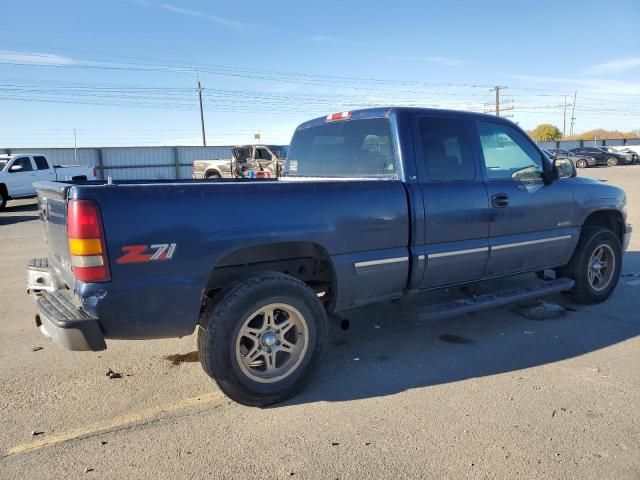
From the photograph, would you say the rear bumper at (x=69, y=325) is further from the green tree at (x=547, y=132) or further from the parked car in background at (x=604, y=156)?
the green tree at (x=547, y=132)

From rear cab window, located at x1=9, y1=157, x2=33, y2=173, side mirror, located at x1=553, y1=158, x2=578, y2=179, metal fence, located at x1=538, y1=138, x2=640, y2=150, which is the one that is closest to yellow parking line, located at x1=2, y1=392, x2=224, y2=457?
side mirror, located at x1=553, y1=158, x2=578, y2=179

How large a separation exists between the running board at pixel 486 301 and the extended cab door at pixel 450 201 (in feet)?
0.65

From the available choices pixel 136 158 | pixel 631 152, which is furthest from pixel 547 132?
pixel 136 158

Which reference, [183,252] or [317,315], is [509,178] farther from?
Answer: [183,252]

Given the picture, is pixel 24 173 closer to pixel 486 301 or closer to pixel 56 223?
pixel 56 223

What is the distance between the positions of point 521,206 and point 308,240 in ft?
7.38

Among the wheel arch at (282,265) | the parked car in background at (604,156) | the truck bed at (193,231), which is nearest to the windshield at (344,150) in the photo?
the truck bed at (193,231)

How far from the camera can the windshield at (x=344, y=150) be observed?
13.5 ft

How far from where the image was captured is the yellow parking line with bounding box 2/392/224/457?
2822mm

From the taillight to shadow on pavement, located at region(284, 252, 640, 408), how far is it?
152 cm

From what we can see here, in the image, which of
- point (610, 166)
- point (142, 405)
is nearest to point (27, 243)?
point (142, 405)

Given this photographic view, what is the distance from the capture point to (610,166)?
131 feet

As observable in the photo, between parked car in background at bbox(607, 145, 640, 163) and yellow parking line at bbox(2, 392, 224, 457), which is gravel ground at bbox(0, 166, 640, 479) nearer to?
yellow parking line at bbox(2, 392, 224, 457)

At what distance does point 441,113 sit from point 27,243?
879 cm
